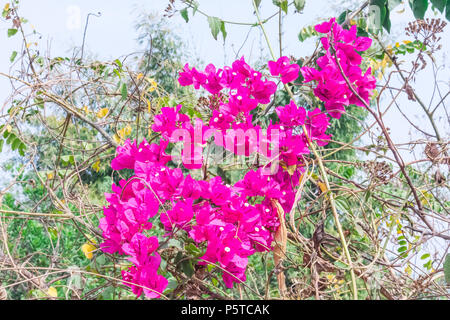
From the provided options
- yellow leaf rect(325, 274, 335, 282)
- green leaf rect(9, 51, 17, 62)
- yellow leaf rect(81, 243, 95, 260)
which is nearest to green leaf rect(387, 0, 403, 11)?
yellow leaf rect(325, 274, 335, 282)

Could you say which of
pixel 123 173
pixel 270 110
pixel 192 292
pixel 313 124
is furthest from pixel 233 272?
pixel 123 173

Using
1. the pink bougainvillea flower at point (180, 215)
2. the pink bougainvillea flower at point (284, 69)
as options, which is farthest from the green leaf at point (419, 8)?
the pink bougainvillea flower at point (180, 215)

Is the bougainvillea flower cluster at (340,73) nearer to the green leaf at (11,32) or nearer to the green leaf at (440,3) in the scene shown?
the green leaf at (440,3)

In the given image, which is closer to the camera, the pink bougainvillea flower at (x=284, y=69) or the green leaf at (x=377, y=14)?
the pink bougainvillea flower at (x=284, y=69)

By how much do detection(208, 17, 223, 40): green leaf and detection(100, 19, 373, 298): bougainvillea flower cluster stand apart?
0.14m

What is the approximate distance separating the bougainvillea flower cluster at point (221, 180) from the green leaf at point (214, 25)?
142 millimetres

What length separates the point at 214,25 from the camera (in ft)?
3.87

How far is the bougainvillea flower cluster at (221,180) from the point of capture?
0.87 m

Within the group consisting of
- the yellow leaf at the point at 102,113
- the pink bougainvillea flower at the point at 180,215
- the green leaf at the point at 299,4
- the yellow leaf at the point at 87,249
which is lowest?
the yellow leaf at the point at 87,249

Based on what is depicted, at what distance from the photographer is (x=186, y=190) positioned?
0.91 meters
